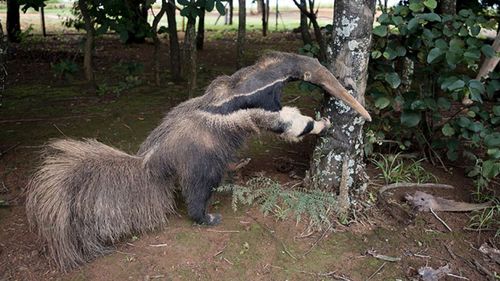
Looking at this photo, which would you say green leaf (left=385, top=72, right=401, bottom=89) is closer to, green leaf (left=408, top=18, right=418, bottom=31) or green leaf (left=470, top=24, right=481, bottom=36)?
Answer: green leaf (left=408, top=18, right=418, bottom=31)

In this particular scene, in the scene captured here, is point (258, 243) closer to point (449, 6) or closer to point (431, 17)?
point (431, 17)

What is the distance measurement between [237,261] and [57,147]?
5.09 feet

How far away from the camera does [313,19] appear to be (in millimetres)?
6719

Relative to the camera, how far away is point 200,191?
3.55 meters

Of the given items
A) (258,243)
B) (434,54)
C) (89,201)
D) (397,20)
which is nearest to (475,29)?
(434,54)

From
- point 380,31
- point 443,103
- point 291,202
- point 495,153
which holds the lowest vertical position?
point 291,202

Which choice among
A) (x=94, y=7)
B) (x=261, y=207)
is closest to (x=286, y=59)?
(x=261, y=207)

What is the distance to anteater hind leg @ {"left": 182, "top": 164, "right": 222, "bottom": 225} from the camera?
3.51 m

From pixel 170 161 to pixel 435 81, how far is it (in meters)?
2.40

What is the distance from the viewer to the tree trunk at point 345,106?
3.56 metres

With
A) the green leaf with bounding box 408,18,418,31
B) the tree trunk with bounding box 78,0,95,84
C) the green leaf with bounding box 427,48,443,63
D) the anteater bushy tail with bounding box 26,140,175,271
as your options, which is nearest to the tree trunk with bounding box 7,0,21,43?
the tree trunk with bounding box 78,0,95,84

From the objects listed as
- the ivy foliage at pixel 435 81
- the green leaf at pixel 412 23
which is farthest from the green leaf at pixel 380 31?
the green leaf at pixel 412 23

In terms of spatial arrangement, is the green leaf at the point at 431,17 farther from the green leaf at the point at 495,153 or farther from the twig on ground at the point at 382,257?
the twig on ground at the point at 382,257

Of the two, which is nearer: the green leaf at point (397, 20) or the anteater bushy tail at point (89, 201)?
the anteater bushy tail at point (89, 201)
